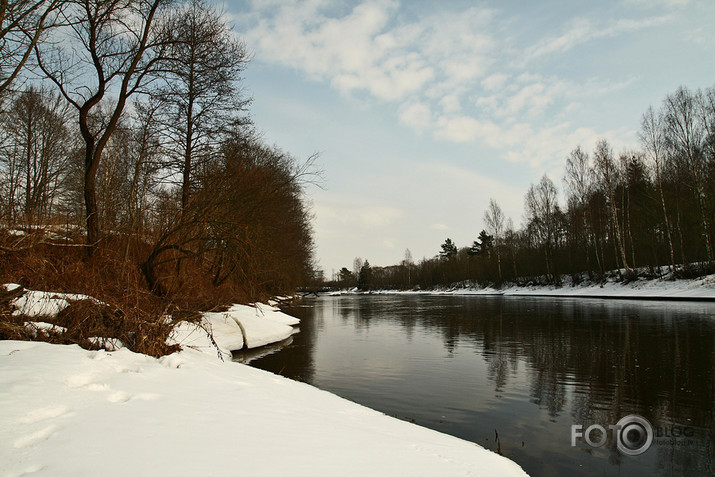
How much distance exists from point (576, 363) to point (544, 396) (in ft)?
10.6

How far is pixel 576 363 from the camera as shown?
10055mm

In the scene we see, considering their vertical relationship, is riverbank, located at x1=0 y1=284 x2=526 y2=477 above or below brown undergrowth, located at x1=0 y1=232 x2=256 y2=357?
below

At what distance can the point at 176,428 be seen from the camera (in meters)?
3.26

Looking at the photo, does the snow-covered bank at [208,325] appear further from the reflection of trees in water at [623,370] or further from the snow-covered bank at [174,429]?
the reflection of trees in water at [623,370]

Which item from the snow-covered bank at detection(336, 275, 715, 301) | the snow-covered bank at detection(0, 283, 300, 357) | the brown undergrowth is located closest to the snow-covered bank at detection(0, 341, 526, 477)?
the brown undergrowth

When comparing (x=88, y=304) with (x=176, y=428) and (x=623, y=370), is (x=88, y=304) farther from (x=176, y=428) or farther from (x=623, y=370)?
(x=623, y=370)

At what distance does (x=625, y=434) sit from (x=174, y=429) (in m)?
6.33

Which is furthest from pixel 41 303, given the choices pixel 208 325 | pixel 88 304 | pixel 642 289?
pixel 642 289

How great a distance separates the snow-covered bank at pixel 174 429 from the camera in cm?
261

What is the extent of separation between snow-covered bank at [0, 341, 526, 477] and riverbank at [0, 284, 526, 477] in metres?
0.01

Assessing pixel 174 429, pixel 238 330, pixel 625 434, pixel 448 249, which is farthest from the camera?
pixel 448 249

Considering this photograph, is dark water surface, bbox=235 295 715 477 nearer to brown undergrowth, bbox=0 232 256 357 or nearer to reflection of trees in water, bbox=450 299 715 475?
reflection of trees in water, bbox=450 299 715 475

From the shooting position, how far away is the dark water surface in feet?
17.1

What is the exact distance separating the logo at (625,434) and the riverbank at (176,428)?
7.36 ft
